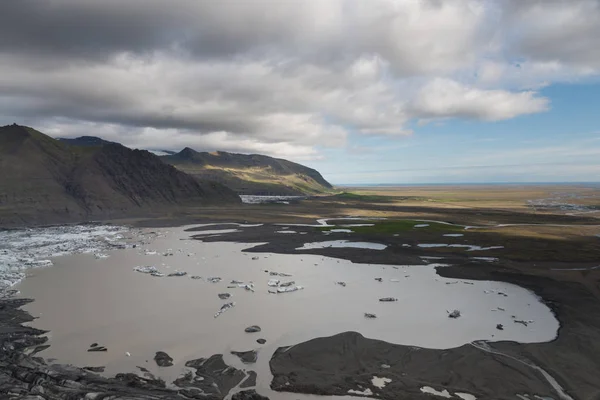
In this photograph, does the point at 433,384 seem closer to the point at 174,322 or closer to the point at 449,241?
the point at 174,322

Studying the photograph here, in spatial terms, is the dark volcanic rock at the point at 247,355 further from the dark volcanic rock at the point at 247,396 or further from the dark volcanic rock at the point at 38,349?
the dark volcanic rock at the point at 38,349

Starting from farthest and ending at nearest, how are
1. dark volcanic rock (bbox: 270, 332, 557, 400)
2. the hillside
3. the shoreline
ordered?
1. the hillside
2. the shoreline
3. dark volcanic rock (bbox: 270, 332, 557, 400)

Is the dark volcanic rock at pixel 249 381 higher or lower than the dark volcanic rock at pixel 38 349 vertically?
lower

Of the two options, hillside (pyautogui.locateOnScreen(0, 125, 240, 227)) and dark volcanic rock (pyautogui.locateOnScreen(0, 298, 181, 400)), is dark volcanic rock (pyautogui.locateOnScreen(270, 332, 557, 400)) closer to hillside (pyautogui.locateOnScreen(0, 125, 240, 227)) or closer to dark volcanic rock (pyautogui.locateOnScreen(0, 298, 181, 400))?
dark volcanic rock (pyautogui.locateOnScreen(0, 298, 181, 400))

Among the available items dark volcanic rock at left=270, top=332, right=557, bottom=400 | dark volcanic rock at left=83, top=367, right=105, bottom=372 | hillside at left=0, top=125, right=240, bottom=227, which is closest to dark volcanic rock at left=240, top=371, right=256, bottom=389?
dark volcanic rock at left=270, top=332, right=557, bottom=400

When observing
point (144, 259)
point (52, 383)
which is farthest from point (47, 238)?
point (52, 383)

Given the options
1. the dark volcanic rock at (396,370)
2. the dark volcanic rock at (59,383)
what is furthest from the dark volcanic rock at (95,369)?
the dark volcanic rock at (396,370)
